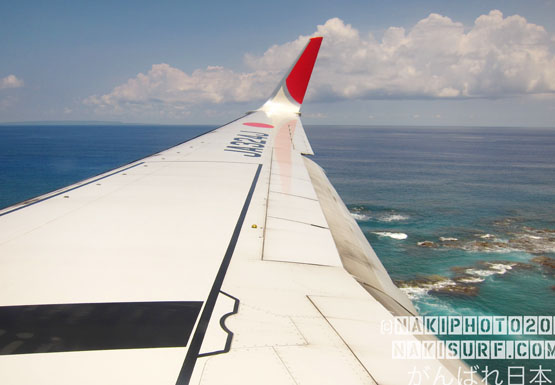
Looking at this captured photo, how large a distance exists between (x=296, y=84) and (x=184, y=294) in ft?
56.4

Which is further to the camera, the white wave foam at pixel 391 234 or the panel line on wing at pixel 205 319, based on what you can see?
the white wave foam at pixel 391 234

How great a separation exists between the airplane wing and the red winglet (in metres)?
11.8

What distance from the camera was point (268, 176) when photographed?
9859 millimetres

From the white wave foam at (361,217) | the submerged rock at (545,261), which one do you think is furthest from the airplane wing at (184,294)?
the white wave foam at (361,217)

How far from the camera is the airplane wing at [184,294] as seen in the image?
2744 mm

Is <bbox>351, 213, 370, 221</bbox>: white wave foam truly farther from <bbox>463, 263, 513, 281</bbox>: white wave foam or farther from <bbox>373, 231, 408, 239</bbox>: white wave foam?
<bbox>463, 263, 513, 281</bbox>: white wave foam

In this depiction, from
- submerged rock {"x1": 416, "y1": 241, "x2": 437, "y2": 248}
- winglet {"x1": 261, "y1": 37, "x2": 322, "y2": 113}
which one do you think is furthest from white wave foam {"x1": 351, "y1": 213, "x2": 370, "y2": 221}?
winglet {"x1": 261, "y1": 37, "x2": 322, "y2": 113}

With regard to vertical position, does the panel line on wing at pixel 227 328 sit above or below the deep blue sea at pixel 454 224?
above

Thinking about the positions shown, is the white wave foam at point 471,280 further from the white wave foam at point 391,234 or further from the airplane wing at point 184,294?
the airplane wing at point 184,294

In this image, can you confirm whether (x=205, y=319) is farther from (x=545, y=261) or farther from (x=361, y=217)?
(x=361, y=217)

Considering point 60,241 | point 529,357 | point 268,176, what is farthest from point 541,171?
point 60,241

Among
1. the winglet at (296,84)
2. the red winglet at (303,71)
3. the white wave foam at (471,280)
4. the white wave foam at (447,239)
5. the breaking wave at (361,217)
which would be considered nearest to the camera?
the red winglet at (303,71)

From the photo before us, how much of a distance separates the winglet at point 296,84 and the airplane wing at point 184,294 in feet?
38.7

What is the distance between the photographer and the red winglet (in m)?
17.3
